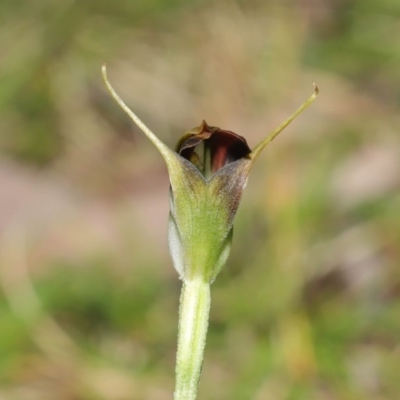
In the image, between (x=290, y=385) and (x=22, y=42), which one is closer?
(x=290, y=385)

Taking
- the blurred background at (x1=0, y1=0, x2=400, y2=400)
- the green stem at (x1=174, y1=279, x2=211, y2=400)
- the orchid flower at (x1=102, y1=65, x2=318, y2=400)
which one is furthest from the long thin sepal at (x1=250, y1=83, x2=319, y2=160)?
the blurred background at (x1=0, y1=0, x2=400, y2=400)

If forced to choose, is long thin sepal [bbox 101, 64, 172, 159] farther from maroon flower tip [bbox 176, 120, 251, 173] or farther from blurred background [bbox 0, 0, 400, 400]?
blurred background [bbox 0, 0, 400, 400]

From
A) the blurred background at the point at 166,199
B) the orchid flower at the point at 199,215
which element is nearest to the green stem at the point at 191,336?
the orchid flower at the point at 199,215

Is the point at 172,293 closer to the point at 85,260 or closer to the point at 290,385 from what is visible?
the point at 85,260

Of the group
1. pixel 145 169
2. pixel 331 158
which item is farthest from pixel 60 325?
pixel 331 158

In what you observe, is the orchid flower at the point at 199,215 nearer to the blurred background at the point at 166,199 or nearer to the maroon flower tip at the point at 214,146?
the maroon flower tip at the point at 214,146
